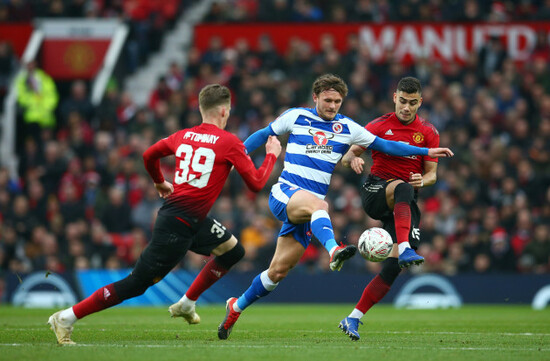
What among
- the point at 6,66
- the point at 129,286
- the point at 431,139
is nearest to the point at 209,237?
the point at 129,286

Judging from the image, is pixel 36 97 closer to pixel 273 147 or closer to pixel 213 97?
pixel 213 97

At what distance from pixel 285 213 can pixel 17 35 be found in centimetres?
1614

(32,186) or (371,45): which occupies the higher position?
(371,45)

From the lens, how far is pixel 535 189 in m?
17.8

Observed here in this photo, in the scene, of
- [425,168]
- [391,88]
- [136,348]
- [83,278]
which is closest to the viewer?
[136,348]

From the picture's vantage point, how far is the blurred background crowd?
17.3 m

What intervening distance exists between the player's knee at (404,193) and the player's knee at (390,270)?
67 centimetres

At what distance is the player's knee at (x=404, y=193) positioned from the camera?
8.98m

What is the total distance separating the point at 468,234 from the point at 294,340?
9.45m

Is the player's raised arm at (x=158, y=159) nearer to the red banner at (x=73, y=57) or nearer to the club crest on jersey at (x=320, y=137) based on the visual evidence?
the club crest on jersey at (x=320, y=137)

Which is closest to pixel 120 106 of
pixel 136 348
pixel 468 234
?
pixel 468 234

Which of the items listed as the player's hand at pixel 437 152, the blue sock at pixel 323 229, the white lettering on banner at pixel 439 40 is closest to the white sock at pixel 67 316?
the blue sock at pixel 323 229

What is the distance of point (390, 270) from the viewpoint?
9188 millimetres

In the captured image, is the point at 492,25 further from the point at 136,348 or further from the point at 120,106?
the point at 136,348
